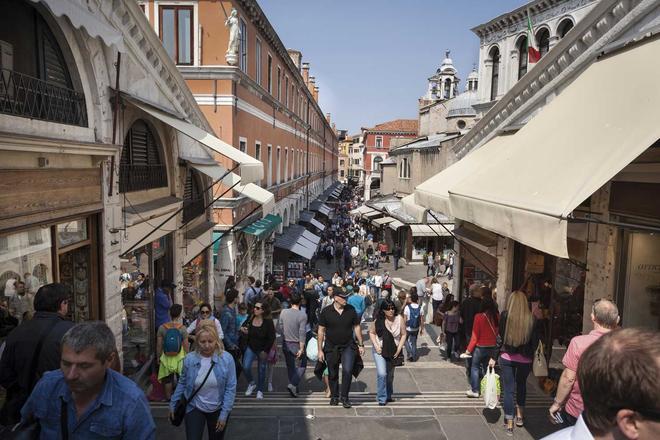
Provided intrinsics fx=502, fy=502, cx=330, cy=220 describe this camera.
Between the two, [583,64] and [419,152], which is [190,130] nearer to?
[583,64]

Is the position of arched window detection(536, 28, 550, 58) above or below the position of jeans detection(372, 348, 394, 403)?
above

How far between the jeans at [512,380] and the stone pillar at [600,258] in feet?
4.20

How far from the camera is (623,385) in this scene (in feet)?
5.35

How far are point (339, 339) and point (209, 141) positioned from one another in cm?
336

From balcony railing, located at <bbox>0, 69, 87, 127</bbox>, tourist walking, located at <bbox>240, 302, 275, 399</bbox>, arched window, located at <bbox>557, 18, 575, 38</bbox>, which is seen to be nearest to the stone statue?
balcony railing, located at <bbox>0, 69, 87, 127</bbox>

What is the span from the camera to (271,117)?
20141mm

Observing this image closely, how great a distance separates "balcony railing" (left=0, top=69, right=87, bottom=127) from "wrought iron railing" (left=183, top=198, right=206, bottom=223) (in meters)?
4.40

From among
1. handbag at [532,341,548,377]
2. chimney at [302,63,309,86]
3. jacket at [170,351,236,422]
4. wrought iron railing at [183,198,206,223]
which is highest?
chimney at [302,63,309,86]

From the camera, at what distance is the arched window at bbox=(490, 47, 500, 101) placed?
2133cm

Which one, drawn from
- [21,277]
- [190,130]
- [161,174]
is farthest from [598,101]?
[161,174]

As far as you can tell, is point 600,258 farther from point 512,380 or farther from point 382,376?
point 382,376

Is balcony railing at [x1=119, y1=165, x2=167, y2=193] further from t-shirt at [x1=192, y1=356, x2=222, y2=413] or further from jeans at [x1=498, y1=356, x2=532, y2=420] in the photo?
jeans at [x1=498, y1=356, x2=532, y2=420]

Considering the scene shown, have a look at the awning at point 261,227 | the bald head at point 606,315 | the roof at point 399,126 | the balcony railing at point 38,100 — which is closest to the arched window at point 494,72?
the awning at point 261,227

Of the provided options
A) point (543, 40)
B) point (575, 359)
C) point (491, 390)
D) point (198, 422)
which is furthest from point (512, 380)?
point (543, 40)
